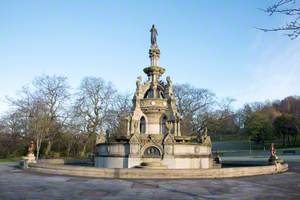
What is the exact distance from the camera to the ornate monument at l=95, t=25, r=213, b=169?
2395 centimetres

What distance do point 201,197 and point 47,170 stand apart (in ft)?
43.6

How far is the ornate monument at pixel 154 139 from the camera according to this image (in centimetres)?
2395

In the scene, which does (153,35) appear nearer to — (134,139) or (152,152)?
(134,139)

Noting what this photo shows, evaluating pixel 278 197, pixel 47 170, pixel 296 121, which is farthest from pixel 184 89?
pixel 278 197

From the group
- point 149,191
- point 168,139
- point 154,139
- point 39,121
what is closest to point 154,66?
point 154,139

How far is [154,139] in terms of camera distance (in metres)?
24.4

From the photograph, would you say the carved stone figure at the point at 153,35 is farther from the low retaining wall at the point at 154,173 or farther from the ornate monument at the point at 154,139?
the low retaining wall at the point at 154,173

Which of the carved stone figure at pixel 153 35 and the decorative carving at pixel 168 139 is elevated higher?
the carved stone figure at pixel 153 35

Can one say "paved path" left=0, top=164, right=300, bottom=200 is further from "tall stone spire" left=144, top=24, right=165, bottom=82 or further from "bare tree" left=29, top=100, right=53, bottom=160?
"bare tree" left=29, top=100, right=53, bottom=160

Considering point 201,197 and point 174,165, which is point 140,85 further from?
point 201,197

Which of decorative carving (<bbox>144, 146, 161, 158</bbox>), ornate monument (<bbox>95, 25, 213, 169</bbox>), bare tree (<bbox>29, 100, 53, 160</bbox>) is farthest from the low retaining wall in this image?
bare tree (<bbox>29, 100, 53, 160</bbox>)

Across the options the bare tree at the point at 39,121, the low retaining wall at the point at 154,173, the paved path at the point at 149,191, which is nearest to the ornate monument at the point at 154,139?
the low retaining wall at the point at 154,173

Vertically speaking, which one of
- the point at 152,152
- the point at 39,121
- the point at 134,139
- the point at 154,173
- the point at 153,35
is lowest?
the point at 154,173

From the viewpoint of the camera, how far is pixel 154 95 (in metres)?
29.4
